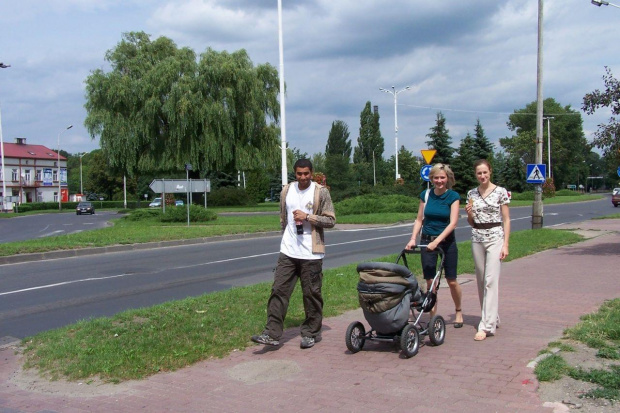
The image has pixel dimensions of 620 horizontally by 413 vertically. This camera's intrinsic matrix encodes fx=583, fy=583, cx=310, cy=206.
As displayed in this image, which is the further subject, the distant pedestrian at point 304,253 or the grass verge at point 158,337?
the distant pedestrian at point 304,253

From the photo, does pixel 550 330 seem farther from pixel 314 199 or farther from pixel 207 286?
pixel 207 286

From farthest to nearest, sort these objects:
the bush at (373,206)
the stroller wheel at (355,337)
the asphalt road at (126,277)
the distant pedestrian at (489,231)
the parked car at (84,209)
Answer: the parked car at (84,209), the bush at (373,206), the asphalt road at (126,277), the distant pedestrian at (489,231), the stroller wheel at (355,337)

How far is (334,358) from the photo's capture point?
5.54 meters

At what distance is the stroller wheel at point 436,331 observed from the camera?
567 centimetres

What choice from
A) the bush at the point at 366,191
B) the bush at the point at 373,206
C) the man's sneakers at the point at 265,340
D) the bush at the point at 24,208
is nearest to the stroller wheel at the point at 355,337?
the man's sneakers at the point at 265,340

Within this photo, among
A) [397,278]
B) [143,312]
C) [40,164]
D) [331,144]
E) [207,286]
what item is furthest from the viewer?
[331,144]

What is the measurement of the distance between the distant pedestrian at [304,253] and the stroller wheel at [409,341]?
3.44 feet

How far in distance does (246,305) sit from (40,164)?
97.8m

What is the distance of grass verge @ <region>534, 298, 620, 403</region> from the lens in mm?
4375

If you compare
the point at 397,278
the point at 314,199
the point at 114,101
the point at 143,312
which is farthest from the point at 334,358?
the point at 114,101

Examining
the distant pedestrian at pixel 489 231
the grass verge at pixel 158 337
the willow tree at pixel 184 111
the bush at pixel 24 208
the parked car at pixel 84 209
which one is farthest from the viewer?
the bush at pixel 24 208

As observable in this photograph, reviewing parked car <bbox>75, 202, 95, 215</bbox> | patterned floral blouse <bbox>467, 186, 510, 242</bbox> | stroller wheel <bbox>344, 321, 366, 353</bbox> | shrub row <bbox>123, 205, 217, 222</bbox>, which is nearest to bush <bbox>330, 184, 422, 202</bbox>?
shrub row <bbox>123, 205, 217, 222</bbox>

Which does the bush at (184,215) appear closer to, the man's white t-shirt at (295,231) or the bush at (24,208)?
the man's white t-shirt at (295,231)

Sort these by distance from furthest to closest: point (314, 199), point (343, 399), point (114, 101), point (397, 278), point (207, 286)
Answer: point (114, 101) → point (207, 286) → point (314, 199) → point (397, 278) → point (343, 399)
